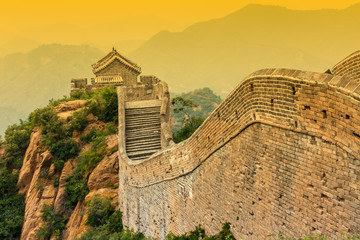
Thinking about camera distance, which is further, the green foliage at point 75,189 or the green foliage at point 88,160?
the green foliage at point 88,160

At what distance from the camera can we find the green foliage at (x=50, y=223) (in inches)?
578

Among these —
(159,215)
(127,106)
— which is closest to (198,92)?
(127,106)

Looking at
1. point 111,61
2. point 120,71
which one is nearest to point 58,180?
point 111,61

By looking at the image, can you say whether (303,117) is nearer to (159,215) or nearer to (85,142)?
(159,215)

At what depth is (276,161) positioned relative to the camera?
5.84m

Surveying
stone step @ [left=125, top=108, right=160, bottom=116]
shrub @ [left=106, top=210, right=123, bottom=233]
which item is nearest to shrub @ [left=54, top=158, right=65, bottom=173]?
stone step @ [left=125, top=108, right=160, bottom=116]

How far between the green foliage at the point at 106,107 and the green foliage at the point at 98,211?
16.6ft

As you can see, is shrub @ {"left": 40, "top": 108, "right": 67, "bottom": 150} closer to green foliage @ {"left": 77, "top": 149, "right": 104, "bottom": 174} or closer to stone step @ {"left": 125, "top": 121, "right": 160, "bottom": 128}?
green foliage @ {"left": 77, "top": 149, "right": 104, "bottom": 174}

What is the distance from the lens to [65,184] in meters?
15.9

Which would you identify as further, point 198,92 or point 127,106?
point 198,92

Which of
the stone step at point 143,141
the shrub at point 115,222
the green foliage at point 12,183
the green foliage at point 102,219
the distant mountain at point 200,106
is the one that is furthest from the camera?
the distant mountain at point 200,106

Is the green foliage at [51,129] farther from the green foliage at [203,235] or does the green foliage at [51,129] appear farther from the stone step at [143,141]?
the green foliage at [203,235]

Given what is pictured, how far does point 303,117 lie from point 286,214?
67.3 inches

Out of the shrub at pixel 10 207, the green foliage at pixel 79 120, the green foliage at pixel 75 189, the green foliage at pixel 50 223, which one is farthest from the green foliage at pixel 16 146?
the green foliage at pixel 75 189
